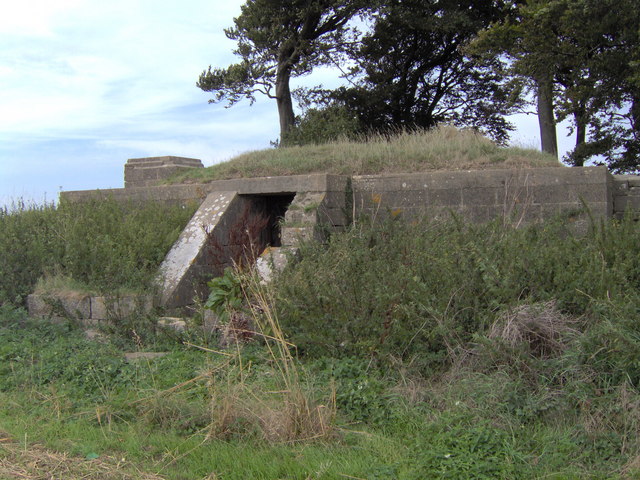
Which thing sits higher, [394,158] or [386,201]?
[394,158]

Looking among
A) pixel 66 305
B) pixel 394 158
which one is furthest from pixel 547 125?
pixel 66 305

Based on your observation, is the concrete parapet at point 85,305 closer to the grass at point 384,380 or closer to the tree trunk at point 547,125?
the grass at point 384,380

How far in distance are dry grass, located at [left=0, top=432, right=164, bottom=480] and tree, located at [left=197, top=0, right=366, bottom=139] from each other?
15.3 m

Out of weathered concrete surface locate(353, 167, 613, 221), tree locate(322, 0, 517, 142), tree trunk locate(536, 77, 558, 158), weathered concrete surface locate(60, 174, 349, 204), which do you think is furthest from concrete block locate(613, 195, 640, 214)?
tree locate(322, 0, 517, 142)

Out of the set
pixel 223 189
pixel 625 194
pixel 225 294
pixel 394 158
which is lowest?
pixel 225 294

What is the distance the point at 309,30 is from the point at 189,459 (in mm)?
17320

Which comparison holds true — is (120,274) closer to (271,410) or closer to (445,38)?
(271,410)

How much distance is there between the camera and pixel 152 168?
12023mm

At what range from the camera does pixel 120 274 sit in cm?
749

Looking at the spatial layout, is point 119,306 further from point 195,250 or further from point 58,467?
point 58,467

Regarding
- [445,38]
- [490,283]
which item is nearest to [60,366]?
[490,283]

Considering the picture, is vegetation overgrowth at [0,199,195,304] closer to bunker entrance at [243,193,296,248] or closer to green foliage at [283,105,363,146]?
bunker entrance at [243,193,296,248]

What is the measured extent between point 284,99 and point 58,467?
55.5 ft

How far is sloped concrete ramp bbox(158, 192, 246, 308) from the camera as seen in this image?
764cm
